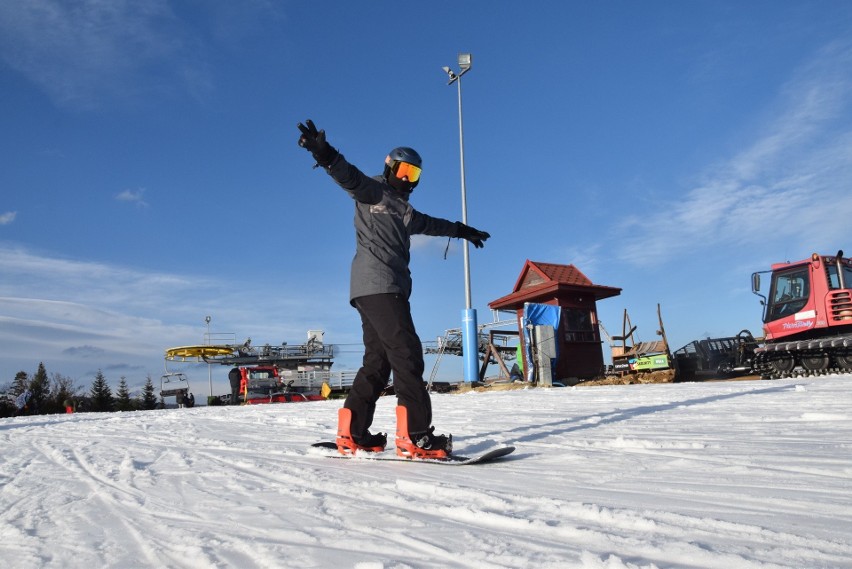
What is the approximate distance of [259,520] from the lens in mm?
1943

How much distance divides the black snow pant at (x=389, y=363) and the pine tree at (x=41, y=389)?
1275 inches

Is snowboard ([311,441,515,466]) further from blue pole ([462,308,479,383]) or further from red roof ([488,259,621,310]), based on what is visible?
red roof ([488,259,621,310])

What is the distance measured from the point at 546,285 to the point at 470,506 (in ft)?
60.4

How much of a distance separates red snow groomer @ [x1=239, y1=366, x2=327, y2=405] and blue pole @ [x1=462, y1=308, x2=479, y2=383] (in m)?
8.52

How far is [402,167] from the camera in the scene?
3.82m

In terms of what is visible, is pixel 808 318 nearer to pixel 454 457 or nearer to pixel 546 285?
pixel 546 285

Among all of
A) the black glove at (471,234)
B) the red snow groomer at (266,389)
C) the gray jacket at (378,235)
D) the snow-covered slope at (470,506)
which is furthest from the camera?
the red snow groomer at (266,389)

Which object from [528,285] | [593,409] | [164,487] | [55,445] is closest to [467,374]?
[528,285]

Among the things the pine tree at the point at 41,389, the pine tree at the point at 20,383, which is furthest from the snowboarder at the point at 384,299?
the pine tree at the point at 20,383

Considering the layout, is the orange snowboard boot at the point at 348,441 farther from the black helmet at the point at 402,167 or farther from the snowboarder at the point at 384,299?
the black helmet at the point at 402,167

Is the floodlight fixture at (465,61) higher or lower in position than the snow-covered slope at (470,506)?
higher

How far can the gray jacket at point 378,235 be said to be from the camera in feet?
11.5

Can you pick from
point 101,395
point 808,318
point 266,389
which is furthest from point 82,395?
point 808,318

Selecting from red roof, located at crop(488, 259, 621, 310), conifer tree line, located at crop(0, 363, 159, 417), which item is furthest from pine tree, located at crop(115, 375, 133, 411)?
red roof, located at crop(488, 259, 621, 310)
